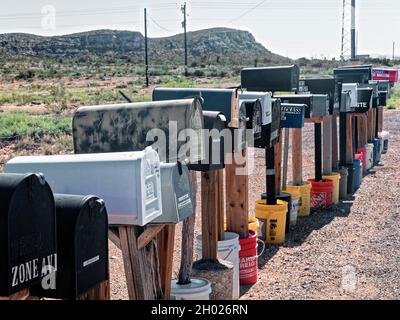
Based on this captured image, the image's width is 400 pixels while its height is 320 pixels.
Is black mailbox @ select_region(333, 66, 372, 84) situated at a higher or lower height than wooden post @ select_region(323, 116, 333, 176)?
higher

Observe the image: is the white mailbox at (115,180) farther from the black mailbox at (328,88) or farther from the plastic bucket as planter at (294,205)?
the black mailbox at (328,88)

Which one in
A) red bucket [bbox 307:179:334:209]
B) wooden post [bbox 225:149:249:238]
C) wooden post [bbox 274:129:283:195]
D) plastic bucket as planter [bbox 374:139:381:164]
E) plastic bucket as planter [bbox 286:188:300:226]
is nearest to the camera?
wooden post [bbox 225:149:249:238]

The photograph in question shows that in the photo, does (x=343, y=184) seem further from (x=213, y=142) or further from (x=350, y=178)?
(x=213, y=142)

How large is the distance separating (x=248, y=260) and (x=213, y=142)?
1.99 meters

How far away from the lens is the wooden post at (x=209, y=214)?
5.77 meters

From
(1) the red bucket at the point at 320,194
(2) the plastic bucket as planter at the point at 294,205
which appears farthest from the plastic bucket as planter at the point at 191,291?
(1) the red bucket at the point at 320,194

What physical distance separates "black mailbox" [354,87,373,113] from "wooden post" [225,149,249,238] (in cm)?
611

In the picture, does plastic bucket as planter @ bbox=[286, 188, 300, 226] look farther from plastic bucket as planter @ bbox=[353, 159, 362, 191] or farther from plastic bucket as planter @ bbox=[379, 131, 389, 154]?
plastic bucket as planter @ bbox=[379, 131, 389, 154]

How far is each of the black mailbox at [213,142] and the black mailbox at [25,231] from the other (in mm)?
2064

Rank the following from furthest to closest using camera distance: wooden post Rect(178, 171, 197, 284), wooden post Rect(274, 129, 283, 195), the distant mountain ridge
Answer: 1. the distant mountain ridge
2. wooden post Rect(274, 129, 283, 195)
3. wooden post Rect(178, 171, 197, 284)

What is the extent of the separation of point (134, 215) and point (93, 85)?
41.9 metres

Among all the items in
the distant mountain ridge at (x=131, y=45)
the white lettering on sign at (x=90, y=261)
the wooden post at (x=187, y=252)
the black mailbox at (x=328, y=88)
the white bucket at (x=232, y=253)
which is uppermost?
the distant mountain ridge at (x=131, y=45)

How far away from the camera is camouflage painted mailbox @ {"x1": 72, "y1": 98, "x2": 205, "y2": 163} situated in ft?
15.6

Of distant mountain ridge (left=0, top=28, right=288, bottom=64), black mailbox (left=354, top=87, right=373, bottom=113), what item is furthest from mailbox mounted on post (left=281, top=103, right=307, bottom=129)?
distant mountain ridge (left=0, top=28, right=288, bottom=64)
